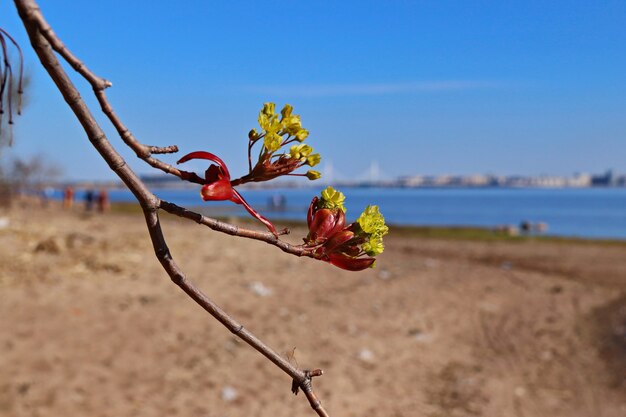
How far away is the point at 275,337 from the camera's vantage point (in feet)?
33.3

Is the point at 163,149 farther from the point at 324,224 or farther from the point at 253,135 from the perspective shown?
the point at 324,224

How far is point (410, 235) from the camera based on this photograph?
110ft

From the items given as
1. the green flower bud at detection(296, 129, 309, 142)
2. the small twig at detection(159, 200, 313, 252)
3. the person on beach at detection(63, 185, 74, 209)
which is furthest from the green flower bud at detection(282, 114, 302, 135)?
the person on beach at detection(63, 185, 74, 209)

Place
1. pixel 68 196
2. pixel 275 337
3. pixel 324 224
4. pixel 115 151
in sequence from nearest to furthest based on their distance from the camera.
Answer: pixel 115 151, pixel 324 224, pixel 275 337, pixel 68 196

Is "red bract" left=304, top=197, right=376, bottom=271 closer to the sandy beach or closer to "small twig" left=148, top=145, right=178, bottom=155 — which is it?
"small twig" left=148, top=145, right=178, bottom=155

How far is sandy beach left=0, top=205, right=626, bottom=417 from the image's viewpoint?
313 inches

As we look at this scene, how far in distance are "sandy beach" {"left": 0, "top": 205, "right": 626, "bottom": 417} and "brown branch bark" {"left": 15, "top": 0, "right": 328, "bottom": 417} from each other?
690cm

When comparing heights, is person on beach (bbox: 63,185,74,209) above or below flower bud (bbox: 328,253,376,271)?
below

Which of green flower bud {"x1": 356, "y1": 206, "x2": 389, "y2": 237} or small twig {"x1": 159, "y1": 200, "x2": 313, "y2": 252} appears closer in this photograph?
small twig {"x1": 159, "y1": 200, "x2": 313, "y2": 252}

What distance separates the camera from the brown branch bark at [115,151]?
0.71 meters

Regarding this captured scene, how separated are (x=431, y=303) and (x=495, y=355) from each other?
2.72 m

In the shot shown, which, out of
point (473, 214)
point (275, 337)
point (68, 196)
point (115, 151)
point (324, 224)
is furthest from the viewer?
point (473, 214)

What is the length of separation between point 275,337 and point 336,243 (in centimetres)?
952

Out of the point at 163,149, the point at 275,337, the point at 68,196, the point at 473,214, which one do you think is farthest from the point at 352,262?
the point at 473,214
